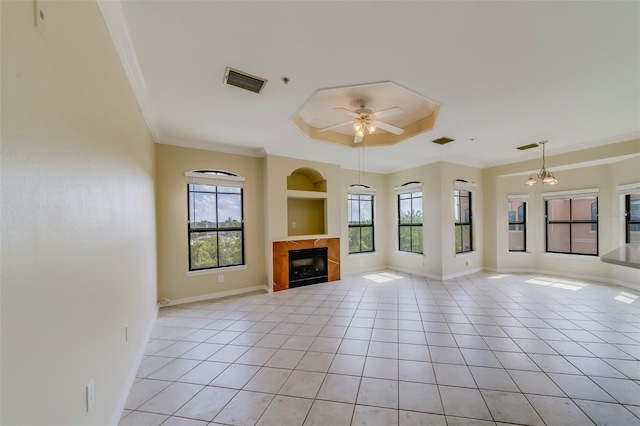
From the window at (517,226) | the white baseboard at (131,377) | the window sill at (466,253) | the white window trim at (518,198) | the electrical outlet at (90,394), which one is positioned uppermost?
the white window trim at (518,198)

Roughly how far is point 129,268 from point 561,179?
8225 mm

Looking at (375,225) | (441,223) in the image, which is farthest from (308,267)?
(441,223)

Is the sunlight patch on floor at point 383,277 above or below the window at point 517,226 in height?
below

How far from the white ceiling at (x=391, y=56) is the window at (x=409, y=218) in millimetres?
2812

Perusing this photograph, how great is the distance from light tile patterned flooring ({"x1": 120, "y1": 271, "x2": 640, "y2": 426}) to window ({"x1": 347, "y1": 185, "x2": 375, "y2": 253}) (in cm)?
250

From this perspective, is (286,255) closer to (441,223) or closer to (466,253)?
(441,223)

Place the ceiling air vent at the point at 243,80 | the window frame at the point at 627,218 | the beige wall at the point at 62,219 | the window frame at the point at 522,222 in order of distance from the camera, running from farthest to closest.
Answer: the window frame at the point at 522,222 → the window frame at the point at 627,218 → the ceiling air vent at the point at 243,80 → the beige wall at the point at 62,219

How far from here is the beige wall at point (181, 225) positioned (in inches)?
169

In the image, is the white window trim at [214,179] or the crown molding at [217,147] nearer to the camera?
the crown molding at [217,147]

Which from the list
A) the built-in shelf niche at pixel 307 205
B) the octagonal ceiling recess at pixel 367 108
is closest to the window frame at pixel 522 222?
the octagonal ceiling recess at pixel 367 108

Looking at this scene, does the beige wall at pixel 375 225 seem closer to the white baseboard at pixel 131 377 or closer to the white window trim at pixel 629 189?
the white baseboard at pixel 131 377

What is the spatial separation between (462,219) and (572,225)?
2286mm

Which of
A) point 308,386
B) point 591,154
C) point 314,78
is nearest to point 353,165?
point 314,78

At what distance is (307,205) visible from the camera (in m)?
6.21
